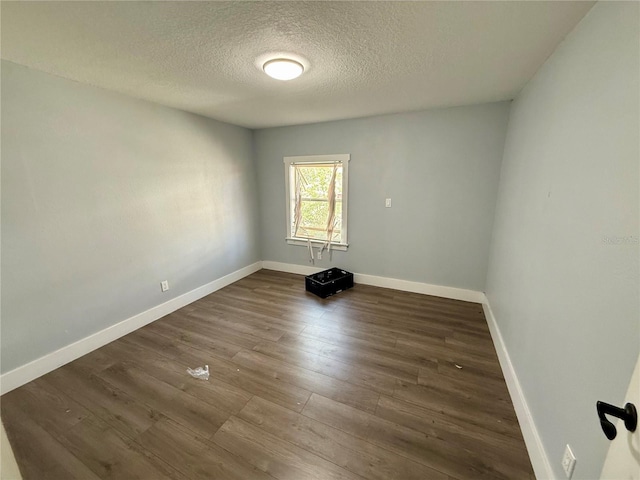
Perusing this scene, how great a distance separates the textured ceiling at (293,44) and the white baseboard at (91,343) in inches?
87.3

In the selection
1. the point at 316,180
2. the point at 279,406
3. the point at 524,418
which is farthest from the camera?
the point at 316,180

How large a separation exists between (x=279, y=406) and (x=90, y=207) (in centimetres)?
233

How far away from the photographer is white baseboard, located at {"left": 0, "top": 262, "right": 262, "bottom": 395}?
1862mm

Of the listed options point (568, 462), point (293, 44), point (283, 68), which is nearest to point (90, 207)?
point (283, 68)

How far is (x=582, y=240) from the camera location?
111 centimetres

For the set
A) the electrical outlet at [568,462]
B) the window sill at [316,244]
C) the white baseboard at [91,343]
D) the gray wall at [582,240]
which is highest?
the gray wall at [582,240]

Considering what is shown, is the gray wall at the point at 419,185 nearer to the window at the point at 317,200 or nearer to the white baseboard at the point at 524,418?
the window at the point at 317,200

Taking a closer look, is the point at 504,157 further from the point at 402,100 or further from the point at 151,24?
the point at 151,24

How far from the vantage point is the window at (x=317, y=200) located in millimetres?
3643

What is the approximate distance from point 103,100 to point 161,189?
2.93 ft

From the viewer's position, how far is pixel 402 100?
261 cm

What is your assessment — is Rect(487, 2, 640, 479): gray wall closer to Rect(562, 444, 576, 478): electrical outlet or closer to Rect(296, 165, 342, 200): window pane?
Rect(562, 444, 576, 478): electrical outlet

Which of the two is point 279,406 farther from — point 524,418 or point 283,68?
point 283,68

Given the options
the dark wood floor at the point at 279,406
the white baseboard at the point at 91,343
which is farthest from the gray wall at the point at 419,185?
the white baseboard at the point at 91,343
